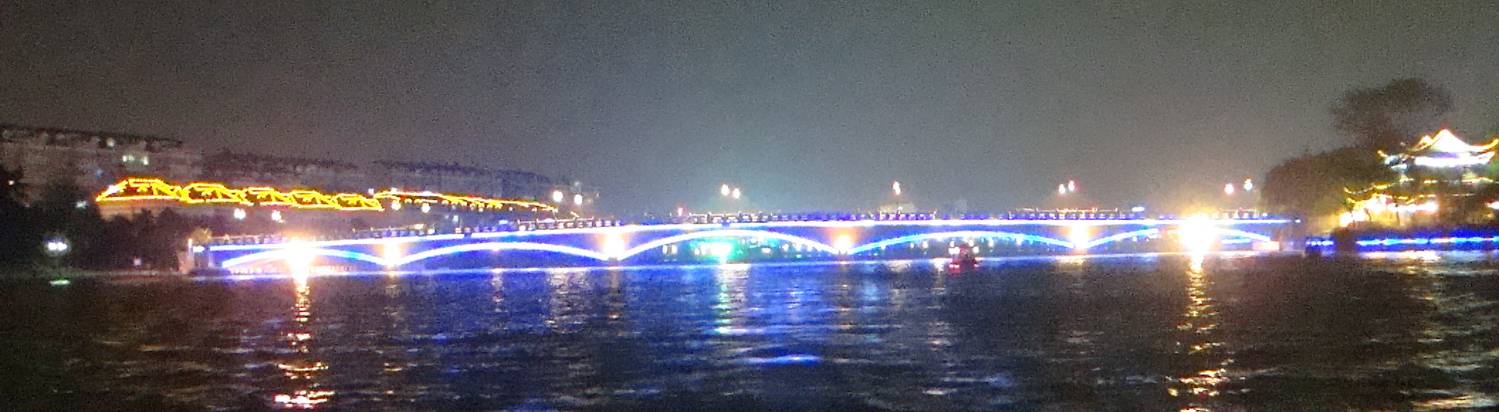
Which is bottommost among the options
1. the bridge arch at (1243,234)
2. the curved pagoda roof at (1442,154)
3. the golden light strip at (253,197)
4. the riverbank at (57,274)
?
the riverbank at (57,274)

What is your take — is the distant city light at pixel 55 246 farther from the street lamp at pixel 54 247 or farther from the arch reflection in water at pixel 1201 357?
the arch reflection in water at pixel 1201 357

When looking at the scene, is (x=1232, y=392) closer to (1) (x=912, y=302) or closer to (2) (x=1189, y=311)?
(2) (x=1189, y=311)

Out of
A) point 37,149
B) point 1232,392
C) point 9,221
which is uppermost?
point 37,149

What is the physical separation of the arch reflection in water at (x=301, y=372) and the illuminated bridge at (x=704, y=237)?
72.0 m

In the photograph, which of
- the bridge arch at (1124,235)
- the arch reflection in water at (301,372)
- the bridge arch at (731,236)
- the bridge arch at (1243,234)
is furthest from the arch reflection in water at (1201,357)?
the bridge arch at (1243,234)

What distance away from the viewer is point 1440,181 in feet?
335

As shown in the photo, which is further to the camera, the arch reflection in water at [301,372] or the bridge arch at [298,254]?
the bridge arch at [298,254]

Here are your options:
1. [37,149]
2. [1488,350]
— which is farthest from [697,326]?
[37,149]

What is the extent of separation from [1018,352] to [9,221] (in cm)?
9873

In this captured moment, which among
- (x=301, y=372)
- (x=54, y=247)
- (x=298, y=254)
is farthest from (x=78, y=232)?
(x=301, y=372)

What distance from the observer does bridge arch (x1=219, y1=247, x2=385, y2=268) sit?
119750mm

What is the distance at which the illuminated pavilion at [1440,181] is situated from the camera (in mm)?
102312

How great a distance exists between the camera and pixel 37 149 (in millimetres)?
149500

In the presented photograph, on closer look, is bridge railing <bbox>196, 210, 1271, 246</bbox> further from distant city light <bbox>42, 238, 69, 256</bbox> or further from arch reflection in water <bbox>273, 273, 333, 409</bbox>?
arch reflection in water <bbox>273, 273, 333, 409</bbox>
